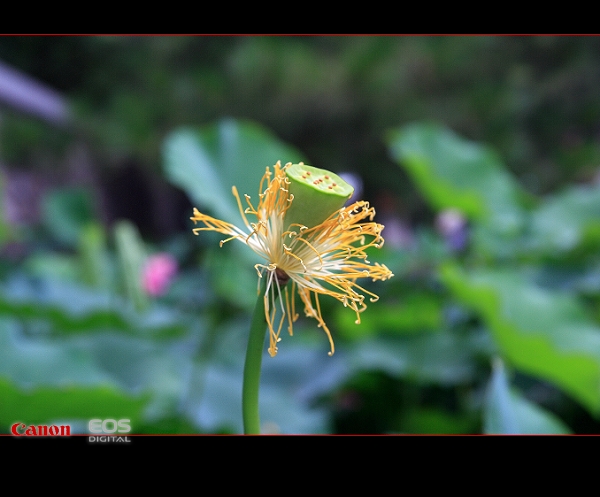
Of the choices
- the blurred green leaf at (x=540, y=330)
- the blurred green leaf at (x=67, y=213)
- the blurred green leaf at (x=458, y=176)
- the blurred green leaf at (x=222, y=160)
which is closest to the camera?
the blurred green leaf at (x=540, y=330)

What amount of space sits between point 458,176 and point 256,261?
2.76 feet

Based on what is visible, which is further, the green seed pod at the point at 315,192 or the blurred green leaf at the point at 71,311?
the blurred green leaf at the point at 71,311

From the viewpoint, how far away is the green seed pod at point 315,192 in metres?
0.26

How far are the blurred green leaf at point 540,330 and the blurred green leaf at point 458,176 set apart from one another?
36 centimetres

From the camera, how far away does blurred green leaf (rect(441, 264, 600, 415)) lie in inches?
33.0

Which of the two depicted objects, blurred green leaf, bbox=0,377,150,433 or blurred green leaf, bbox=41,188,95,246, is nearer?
blurred green leaf, bbox=0,377,150,433

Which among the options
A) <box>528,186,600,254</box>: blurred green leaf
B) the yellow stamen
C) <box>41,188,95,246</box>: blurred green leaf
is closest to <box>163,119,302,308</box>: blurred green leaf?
the yellow stamen

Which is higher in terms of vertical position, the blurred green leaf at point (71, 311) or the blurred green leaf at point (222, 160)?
the blurred green leaf at point (222, 160)

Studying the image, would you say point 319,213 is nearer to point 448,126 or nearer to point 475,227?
point 475,227

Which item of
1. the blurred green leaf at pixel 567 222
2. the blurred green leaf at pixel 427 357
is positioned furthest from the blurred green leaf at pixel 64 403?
the blurred green leaf at pixel 567 222

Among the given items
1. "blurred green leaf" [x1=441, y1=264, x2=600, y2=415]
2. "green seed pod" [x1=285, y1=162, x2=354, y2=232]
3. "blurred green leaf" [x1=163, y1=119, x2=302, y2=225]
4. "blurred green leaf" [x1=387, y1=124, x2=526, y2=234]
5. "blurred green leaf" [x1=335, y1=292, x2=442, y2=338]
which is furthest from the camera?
"blurred green leaf" [x1=387, y1=124, x2=526, y2=234]

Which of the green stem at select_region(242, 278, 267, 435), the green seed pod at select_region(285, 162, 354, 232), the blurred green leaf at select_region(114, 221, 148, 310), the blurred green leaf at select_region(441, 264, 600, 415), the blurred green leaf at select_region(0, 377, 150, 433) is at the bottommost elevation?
the green stem at select_region(242, 278, 267, 435)

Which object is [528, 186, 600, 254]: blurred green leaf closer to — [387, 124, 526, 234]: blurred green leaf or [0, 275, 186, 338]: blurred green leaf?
[387, 124, 526, 234]: blurred green leaf

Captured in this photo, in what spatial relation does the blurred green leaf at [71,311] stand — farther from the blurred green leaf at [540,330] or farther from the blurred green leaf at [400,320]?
the blurred green leaf at [540,330]
